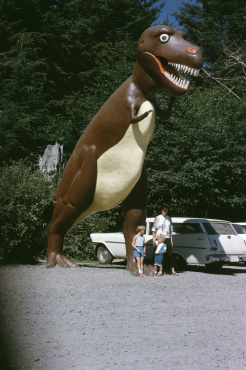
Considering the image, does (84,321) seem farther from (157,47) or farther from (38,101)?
(38,101)

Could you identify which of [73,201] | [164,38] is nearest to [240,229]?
[73,201]

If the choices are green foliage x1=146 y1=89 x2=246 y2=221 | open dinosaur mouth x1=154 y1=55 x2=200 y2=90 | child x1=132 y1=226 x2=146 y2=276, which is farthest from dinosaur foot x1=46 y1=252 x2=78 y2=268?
green foliage x1=146 y1=89 x2=246 y2=221

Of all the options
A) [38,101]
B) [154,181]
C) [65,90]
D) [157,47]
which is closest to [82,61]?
[65,90]

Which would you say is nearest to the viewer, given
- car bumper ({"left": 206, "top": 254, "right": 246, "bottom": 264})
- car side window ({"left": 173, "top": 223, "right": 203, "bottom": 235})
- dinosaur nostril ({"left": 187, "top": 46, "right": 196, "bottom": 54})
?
dinosaur nostril ({"left": 187, "top": 46, "right": 196, "bottom": 54})

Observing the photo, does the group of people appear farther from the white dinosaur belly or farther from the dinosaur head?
the dinosaur head

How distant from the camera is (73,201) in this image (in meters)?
7.45

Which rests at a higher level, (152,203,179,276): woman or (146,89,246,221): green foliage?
(146,89,246,221): green foliage

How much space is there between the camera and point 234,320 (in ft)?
14.0

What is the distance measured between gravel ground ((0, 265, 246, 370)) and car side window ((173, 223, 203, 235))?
7.26 ft

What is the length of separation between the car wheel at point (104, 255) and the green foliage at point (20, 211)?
2147 mm

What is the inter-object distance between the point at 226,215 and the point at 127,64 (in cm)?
892

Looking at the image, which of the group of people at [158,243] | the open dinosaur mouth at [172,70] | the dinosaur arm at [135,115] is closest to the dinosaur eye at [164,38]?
the open dinosaur mouth at [172,70]

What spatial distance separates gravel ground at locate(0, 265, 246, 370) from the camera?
2.94m

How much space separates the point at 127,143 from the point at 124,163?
0.38 m
